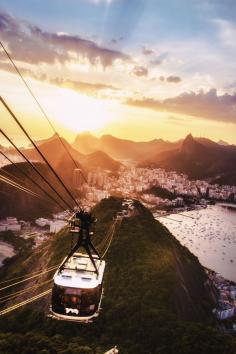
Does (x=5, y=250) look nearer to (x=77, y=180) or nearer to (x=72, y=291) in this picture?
(x=72, y=291)

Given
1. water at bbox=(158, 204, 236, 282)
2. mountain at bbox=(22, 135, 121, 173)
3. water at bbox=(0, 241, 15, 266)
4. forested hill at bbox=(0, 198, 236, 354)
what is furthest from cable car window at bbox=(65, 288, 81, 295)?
mountain at bbox=(22, 135, 121, 173)

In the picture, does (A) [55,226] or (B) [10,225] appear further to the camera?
(A) [55,226]

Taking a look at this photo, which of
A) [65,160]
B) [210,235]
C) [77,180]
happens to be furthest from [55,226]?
[65,160]

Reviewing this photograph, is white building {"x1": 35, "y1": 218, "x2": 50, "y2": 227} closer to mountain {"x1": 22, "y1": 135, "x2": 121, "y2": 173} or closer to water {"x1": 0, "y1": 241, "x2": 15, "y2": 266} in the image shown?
water {"x1": 0, "y1": 241, "x2": 15, "y2": 266}

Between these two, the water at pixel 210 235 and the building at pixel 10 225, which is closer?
the building at pixel 10 225

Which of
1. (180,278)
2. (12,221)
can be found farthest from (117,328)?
(12,221)

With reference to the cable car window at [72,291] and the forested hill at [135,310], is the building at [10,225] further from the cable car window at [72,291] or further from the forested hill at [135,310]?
the cable car window at [72,291]

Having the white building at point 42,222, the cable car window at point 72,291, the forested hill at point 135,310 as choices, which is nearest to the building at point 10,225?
the white building at point 42,222
